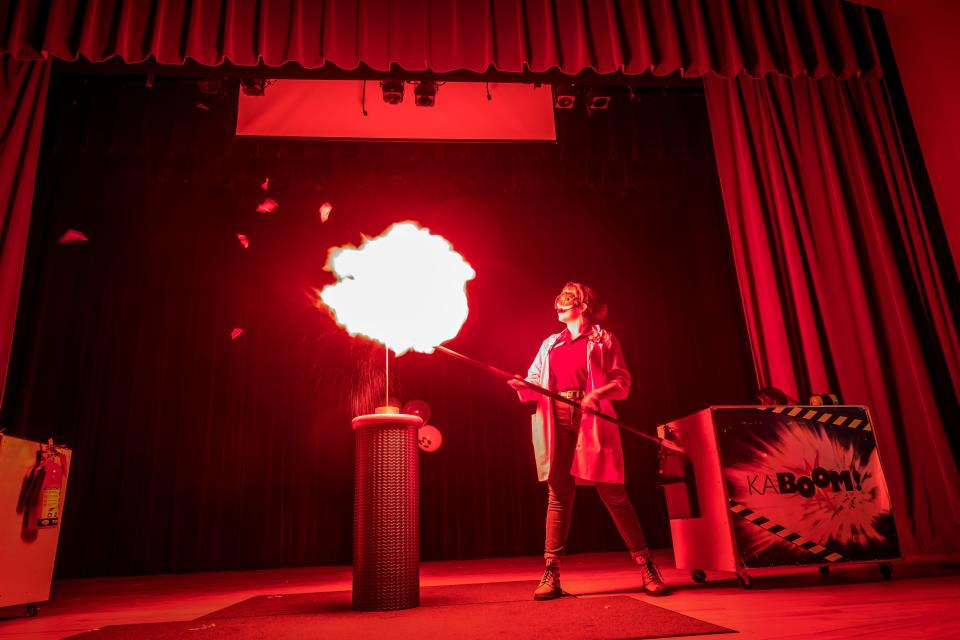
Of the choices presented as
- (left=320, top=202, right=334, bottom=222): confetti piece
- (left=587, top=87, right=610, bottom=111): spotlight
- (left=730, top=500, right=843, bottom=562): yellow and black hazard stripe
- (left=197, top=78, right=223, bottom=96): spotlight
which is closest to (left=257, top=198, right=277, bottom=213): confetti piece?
(left=320, top=202, right=334, bottom=222): confetti piece

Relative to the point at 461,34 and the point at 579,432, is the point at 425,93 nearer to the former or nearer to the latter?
the point at 461,34

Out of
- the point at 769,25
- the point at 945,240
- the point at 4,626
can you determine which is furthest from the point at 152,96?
the point at 945,240

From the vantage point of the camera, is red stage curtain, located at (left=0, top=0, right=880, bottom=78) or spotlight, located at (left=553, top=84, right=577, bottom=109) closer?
red stage curtain, located at (left=0, top=0, right=880, bottom=78)

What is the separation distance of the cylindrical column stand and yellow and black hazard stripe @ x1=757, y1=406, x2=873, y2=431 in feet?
6.01

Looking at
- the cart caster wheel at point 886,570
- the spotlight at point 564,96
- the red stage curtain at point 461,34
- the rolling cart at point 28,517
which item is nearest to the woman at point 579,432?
the cart caster wheel at point 886,570

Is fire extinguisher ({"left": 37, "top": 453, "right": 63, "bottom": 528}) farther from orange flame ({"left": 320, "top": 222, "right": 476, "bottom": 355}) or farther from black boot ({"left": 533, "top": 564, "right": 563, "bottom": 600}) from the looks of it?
black boot ({"left": 533, "top": 564, "right": 563, "bottom": 600})

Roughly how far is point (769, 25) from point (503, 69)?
1851mm

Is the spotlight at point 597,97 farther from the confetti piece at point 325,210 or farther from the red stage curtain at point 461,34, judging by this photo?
the confetti piece at point 325,210

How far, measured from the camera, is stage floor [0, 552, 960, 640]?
1.98 m

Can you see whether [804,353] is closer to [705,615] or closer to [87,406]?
[705,615]

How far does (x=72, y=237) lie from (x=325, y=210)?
2.42 meters

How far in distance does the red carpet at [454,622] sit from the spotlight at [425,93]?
3.80 m

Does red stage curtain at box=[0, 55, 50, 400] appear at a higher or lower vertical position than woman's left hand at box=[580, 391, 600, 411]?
higher

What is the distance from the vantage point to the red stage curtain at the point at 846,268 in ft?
12.3
